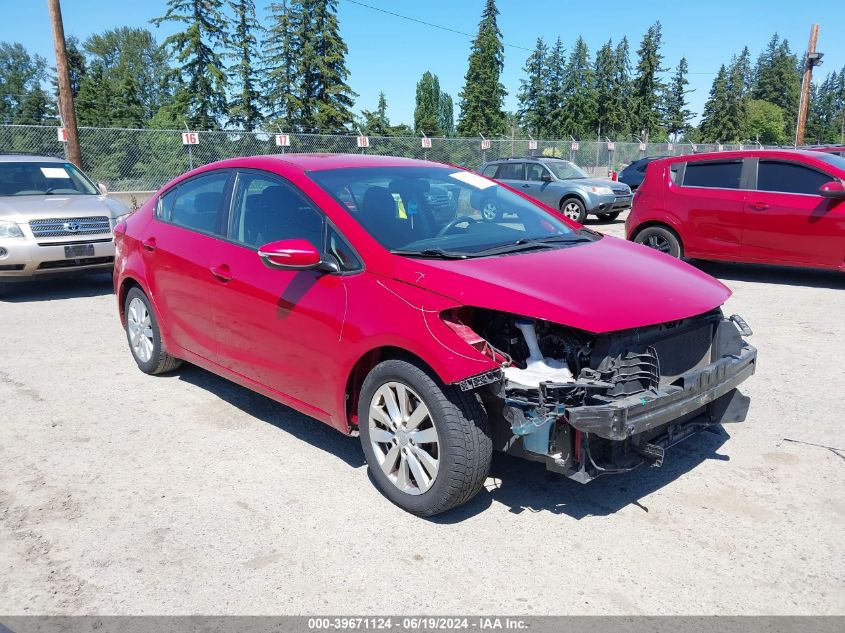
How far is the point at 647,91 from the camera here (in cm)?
7044

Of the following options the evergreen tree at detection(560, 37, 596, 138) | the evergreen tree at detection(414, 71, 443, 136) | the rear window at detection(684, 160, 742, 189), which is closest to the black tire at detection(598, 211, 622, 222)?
the rear window at detection(684, 160, 742, 189)

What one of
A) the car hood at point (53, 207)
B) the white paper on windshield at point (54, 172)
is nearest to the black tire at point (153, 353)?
the car hood at point (53, 207)

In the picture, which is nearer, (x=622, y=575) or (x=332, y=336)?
(x=622, y=575)

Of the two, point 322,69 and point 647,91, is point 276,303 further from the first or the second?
point 647,91

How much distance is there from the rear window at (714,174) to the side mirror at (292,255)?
7.52 metres

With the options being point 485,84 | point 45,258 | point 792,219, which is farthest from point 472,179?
point 485,84

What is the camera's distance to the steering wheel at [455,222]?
4098 millimetres

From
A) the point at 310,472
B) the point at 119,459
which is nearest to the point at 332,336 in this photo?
the point at 310,472

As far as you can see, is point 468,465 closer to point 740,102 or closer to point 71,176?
point 71,176

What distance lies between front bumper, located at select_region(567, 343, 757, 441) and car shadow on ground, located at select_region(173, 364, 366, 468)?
1.62 metres

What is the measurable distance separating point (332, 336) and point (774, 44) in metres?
139

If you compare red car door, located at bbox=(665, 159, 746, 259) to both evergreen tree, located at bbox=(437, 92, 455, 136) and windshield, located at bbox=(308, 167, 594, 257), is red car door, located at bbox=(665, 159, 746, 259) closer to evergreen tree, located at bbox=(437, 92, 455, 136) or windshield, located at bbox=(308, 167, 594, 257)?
windshield, located at bbox=(308, 167, 594, 257)

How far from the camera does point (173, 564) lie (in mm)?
3166

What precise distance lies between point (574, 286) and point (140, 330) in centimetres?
381
